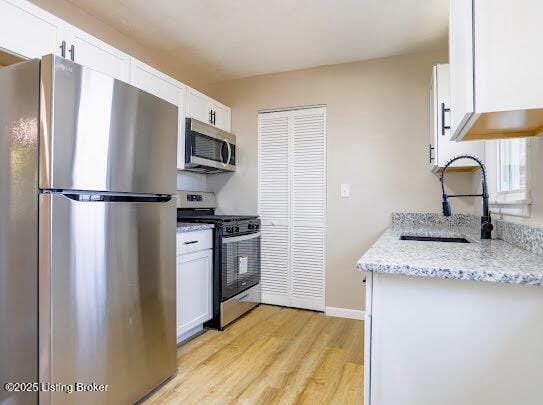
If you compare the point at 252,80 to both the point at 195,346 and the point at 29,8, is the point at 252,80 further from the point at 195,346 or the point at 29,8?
the point at 195,346

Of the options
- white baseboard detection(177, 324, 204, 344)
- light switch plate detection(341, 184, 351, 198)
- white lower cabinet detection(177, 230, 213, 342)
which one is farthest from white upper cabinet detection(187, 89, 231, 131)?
white baseboard detection(177, 324, 204, 344)

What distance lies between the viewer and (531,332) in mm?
931

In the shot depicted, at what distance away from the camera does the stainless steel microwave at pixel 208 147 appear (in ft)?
9.00

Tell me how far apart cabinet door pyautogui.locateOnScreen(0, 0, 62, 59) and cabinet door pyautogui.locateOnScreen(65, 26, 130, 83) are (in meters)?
0.08

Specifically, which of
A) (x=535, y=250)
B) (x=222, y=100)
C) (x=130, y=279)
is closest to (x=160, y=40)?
(x=222, y=100)

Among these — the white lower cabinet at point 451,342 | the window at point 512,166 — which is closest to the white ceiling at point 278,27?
the window at point 512,166

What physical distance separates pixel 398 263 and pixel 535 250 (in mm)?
657

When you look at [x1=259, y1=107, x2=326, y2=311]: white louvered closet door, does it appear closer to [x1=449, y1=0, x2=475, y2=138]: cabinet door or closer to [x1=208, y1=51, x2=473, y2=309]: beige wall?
[x1=208, y1=51, x2=473, y2=309]: beige wall

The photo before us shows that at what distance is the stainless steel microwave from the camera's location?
2744 mm

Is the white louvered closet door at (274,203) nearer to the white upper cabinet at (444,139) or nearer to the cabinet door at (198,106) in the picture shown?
the cabinet door at (198,106)

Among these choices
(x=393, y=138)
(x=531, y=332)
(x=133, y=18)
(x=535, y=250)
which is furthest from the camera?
(x=393, y=138)

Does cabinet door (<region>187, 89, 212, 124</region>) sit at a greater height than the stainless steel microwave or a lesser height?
greater

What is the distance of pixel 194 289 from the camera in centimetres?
248

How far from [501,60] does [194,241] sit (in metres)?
2.10
